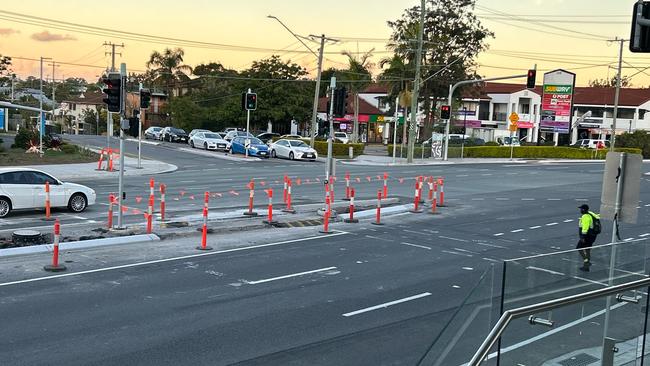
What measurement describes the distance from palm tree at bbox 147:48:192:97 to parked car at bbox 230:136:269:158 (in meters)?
46.7

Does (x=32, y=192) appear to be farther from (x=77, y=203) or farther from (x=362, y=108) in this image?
(x=362, y=108)

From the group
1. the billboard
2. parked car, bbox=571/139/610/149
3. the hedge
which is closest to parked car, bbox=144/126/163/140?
the hedge

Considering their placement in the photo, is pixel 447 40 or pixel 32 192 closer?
pixel 32 192

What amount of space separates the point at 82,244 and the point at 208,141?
143 feet

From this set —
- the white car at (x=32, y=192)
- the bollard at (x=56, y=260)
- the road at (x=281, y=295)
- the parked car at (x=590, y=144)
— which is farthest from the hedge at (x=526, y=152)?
the bollard at (x=56, y=260)

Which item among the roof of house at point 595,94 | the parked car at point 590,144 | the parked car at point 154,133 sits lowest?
the parked car at point 154,133

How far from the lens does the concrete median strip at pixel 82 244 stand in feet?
47.3

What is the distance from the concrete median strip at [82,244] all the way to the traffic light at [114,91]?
3.34 m

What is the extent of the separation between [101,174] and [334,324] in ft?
91.3

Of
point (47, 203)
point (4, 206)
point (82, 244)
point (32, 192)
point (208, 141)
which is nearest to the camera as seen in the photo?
point (82, 244)

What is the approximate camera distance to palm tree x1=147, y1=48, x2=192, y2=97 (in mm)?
96562

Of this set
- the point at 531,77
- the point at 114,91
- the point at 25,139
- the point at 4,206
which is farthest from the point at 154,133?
the point at 114,91

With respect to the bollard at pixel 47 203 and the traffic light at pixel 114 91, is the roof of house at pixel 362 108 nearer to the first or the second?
the bollard at pixel 47 203

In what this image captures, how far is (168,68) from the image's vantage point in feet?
319
